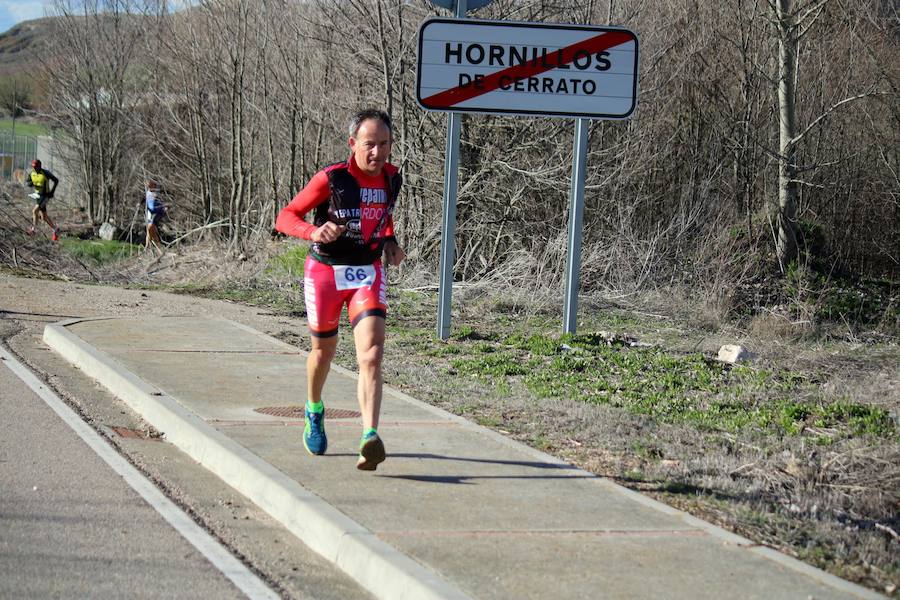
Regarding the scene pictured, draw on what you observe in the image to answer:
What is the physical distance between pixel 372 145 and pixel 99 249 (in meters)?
24.8

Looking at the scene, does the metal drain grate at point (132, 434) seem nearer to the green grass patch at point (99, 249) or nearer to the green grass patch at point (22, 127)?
the green grass patch at point (99, 249)

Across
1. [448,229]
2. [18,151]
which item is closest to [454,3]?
[448,229]

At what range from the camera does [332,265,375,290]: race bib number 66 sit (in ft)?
20.6

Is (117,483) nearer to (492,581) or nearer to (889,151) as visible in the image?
(492,581)

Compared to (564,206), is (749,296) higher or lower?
lower

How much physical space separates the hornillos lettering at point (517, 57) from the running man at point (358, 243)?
17.7ft

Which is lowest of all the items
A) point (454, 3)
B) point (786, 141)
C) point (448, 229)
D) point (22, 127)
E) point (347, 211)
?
point (448, 229)

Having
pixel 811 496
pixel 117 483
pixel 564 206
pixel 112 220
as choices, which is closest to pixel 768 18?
pixel 564 206

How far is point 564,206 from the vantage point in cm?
1903

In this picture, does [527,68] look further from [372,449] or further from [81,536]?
[81,536]

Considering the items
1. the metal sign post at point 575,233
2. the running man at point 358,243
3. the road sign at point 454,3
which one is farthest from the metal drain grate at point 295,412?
the road sign at point 454,3

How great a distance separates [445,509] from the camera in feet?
18.2

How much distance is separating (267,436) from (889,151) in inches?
773

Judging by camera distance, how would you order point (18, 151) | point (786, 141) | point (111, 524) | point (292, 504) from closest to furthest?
point (111, 524) < point (292, 504) < point (786, 141) < point (18, 151)
